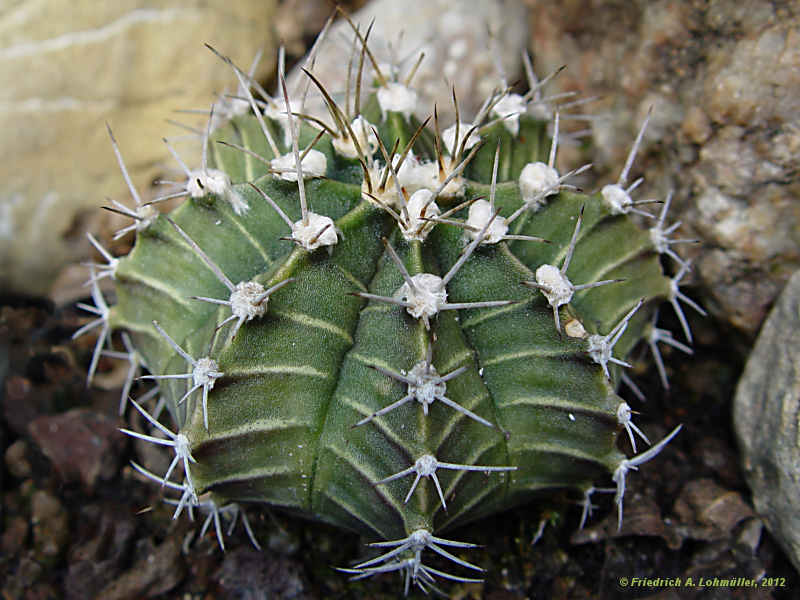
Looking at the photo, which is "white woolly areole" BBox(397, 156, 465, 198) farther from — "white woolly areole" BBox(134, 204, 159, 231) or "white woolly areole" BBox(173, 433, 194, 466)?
"white woolly areole" BBox(173, 433, 194, 466)

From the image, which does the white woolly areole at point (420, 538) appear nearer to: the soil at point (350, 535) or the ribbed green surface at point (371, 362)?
the ribbed green surface at point (371, 362)

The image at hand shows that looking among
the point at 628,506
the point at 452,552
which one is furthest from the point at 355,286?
the point at 628,506

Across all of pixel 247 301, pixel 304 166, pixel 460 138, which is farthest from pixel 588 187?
pixel 247 301

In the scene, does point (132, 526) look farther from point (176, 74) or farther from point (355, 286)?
point (176, 74)

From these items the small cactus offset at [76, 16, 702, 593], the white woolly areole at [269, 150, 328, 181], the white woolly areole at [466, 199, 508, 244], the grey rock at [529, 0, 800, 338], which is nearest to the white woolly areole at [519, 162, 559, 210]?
the small cactus offset at [76, 16, 702, 593]

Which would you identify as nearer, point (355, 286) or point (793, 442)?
point (355, 286)

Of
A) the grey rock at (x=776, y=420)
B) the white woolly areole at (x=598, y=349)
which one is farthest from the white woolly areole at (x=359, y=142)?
the grey rock at (x=776, y=420)

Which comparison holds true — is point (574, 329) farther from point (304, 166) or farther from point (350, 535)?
point (350, 535)
